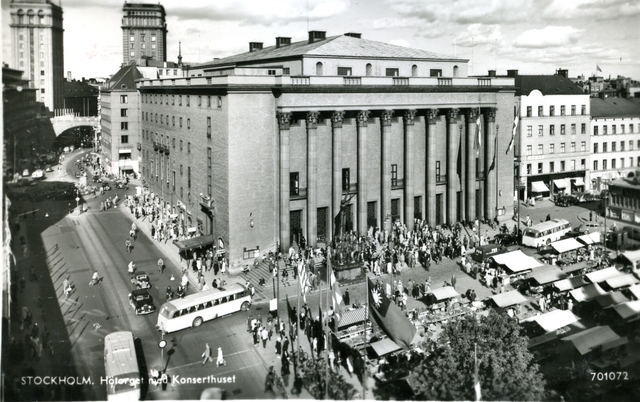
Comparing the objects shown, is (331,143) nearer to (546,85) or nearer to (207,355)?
(207,355)

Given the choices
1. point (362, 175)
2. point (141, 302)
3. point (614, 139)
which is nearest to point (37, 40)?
point (141, 302)

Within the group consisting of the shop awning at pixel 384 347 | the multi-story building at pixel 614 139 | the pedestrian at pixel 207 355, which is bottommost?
the pedestrian at pixel 207 355

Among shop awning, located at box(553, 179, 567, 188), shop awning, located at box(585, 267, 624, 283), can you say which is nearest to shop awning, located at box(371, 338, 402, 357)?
→ shop awning, located at box(585, 267, 624, 283)

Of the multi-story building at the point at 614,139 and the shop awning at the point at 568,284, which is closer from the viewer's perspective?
the multi-story building at the point at 614,139

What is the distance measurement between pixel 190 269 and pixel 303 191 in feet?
38.1

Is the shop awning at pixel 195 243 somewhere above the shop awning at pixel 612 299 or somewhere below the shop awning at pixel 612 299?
above

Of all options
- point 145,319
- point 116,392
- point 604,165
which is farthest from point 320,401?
point 604,165

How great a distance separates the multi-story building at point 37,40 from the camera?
Result: 36.3 m

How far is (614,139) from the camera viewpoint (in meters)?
43.7

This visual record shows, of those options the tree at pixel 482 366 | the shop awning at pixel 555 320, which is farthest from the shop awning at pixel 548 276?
the tree at pixel 482 366

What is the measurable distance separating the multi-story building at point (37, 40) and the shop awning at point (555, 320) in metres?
33.6

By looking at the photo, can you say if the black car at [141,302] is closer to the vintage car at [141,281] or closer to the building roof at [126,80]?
the vintage car at [141,281]

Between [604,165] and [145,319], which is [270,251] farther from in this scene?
[604,165]

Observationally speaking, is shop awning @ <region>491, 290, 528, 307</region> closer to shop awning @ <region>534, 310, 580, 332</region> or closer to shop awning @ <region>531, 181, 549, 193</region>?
shop awning @ <region>534, 310, 580, 332</region>
